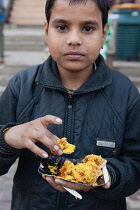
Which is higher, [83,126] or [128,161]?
[83,126]

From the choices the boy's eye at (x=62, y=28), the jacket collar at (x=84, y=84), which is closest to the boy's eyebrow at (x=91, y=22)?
the boy's eye at (x=62, y=28)

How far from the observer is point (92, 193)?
1.59 m

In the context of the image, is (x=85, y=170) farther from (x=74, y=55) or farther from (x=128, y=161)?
(x=74, y=55)

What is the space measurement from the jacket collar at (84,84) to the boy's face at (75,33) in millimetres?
107

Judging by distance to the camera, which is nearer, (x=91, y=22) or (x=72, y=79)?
(x=91, y=22)

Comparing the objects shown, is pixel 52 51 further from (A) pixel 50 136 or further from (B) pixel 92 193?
(B) pixel 92 193

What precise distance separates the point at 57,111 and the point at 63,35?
0.39 m

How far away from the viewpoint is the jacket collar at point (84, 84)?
1.59 metres

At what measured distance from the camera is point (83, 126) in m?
1.57

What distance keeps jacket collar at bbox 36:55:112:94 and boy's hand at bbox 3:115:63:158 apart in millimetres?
305

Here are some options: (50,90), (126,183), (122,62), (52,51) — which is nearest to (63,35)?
(52,51)

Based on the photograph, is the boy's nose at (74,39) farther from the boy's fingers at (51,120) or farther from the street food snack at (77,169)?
the street food snack at (77,169)

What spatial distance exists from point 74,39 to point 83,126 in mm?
440

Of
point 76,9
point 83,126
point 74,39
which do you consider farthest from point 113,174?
point 76,9
